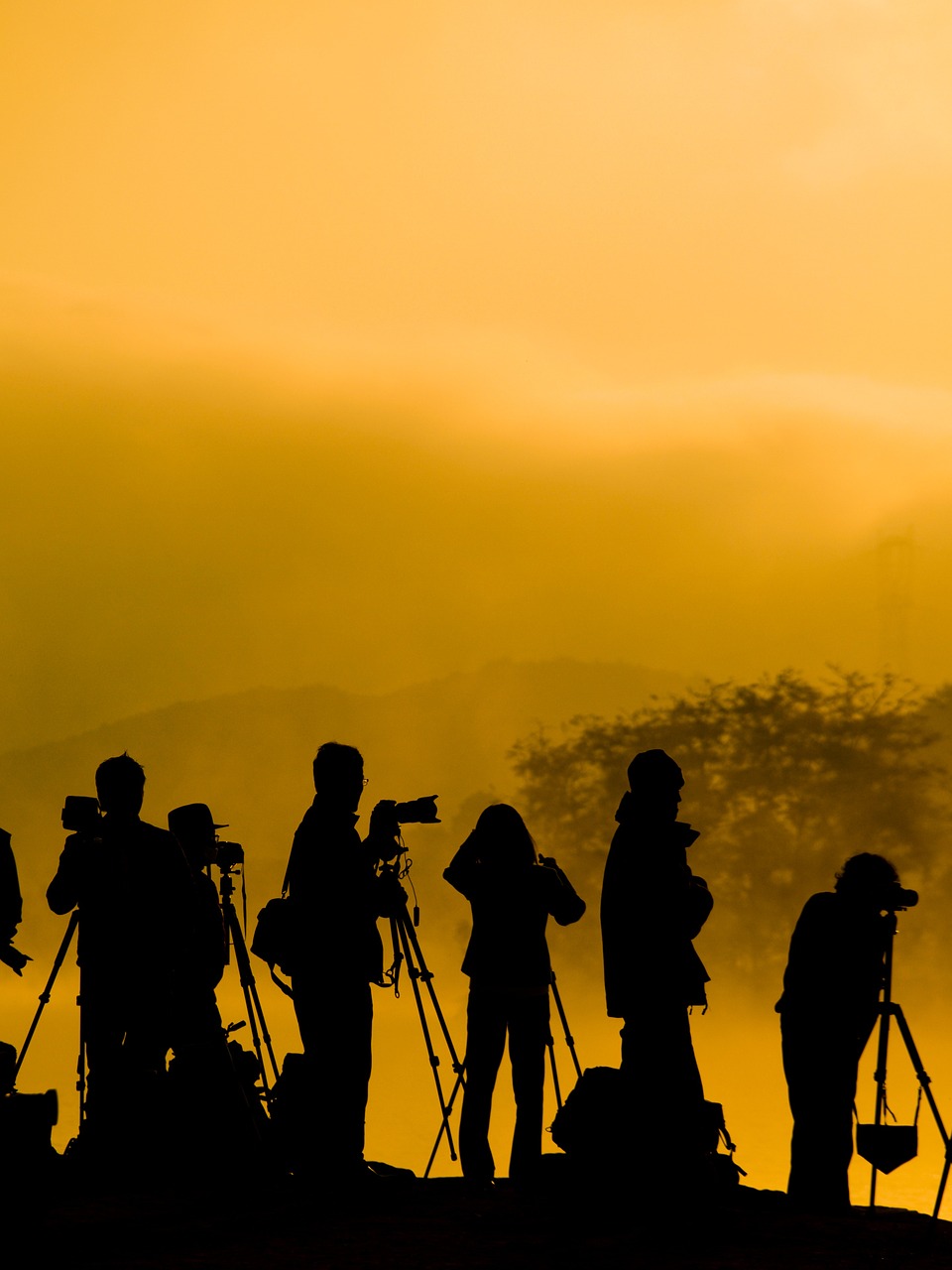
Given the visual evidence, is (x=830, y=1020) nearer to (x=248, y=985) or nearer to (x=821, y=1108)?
(x=821, y=1108)

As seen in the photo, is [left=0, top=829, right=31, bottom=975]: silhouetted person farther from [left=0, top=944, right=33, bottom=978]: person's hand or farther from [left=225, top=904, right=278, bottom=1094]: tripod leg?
[left=225, top=904, right=278, bottom=1094]: tripod leg

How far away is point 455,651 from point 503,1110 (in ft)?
85.3

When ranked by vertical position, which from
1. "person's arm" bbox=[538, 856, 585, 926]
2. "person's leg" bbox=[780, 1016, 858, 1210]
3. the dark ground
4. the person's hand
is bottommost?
the dark ground

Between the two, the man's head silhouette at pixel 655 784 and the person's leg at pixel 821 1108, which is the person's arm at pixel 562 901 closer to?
the man's head silhouette at pixel 655 784

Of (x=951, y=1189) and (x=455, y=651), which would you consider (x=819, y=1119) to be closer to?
(x=951, y=1189)

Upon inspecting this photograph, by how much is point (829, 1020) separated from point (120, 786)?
4.09 metres

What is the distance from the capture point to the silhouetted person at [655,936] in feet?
29.3

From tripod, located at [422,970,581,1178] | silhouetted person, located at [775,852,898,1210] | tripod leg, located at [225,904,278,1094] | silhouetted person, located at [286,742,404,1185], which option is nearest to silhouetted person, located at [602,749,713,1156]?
tripod, located at [422,970,581,1178]

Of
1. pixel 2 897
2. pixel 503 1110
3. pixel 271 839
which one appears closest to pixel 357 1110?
pixel 2 897

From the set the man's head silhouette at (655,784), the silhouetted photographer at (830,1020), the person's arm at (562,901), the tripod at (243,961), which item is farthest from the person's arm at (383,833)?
the silhouetted photographer at (830,1020)

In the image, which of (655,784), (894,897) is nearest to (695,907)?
(655,784)

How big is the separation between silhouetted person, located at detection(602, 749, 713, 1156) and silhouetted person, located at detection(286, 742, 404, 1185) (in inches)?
50.3

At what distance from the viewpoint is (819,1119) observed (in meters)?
9.77

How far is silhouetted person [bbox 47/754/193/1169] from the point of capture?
9219mm
